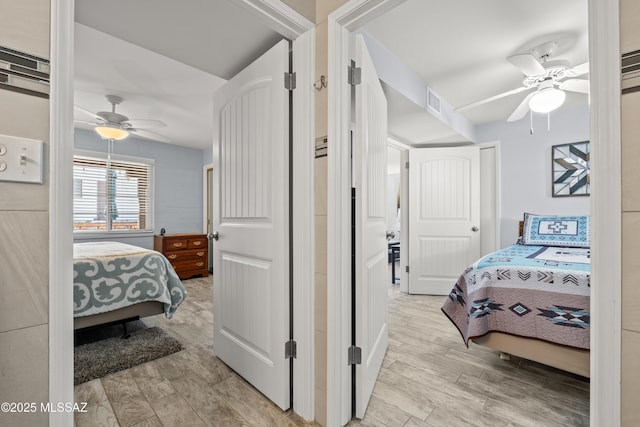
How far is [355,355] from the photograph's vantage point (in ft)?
4.73

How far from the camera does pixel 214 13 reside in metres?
1.50

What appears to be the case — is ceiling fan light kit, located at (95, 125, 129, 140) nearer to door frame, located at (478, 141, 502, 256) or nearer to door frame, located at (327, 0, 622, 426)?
door frame, located at (327, 0, 622, 426)

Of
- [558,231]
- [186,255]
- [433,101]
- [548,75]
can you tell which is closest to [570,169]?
[558,231]

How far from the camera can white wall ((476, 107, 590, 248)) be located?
10.9 ft

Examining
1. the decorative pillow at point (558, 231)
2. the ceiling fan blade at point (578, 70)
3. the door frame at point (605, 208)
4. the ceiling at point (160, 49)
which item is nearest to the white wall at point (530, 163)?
the decorative pillow at point (558, 231)

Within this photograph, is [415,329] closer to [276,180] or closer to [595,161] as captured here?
[276,180]

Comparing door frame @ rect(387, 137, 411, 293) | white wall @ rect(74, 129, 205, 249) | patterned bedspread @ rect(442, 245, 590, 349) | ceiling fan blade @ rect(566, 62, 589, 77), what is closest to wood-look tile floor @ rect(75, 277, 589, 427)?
patterned bedspread @ rect(442, 245, 590, 349)

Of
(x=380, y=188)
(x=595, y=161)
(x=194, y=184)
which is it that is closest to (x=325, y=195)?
(x=380, y=188)

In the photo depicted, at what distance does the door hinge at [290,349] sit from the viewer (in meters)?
1.50

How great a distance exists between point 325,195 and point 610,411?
1.13 metres

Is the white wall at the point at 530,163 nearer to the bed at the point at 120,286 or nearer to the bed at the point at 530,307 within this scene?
the bed at the point at 530,307

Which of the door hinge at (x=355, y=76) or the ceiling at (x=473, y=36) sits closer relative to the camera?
the door hinge at (x=355, y=76)

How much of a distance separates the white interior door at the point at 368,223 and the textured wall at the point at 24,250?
3.77ft

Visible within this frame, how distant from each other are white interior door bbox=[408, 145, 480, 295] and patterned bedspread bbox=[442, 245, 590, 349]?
163cm
